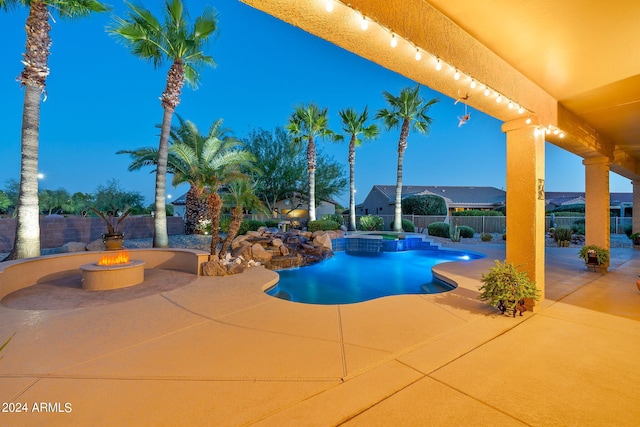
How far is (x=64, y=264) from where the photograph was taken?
6824 millimetres

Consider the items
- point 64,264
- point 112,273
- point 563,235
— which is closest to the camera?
point 112,273

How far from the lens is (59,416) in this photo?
203 centimetres

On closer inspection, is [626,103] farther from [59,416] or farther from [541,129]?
[59,416]

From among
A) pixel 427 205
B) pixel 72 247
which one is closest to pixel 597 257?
pixel 72 247

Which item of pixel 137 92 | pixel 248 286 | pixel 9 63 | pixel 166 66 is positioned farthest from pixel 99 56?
pixel 248 286

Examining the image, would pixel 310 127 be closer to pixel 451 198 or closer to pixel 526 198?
pixel 526 198

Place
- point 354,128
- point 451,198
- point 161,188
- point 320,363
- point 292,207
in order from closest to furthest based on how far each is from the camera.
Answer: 1. point 320,363
2. point 161,188
3. point 354,128
4. point 292,207
5. point 451,198

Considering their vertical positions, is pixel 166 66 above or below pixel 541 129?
above

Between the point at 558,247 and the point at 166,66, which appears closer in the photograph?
the point at 166,66

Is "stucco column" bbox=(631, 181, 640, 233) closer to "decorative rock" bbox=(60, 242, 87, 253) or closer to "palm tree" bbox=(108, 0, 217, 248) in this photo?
"palm tree" bbox=(108, 0, 217, 248)

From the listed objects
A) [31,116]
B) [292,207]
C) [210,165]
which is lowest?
[292,207]

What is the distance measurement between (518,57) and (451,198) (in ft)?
104

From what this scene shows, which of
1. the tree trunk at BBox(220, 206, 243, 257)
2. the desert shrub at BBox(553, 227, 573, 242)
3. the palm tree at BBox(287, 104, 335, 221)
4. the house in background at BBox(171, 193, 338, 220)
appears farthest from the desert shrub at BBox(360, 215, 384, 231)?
the tree trunk at BBox(220, 206, 243, 257)

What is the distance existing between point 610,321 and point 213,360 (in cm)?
547
